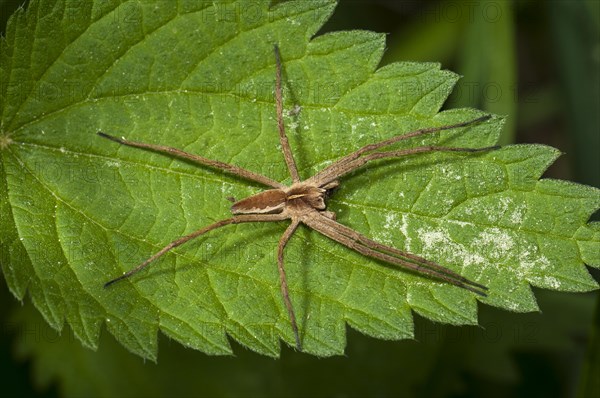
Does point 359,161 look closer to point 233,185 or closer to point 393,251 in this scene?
point 393,251

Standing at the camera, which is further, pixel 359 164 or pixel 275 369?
pixel 275 369

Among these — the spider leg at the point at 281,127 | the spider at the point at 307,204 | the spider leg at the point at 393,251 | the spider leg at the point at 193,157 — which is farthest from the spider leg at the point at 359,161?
the spider leg at the point at 193,157

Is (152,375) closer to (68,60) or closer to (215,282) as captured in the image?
(215,282)

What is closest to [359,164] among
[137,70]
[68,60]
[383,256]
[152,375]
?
[383,256]

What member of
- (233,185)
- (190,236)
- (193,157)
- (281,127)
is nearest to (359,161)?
(281,127)

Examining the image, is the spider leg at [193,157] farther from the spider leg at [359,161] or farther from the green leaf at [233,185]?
the spider leg at [359,161]

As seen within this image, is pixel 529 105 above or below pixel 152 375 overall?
above
